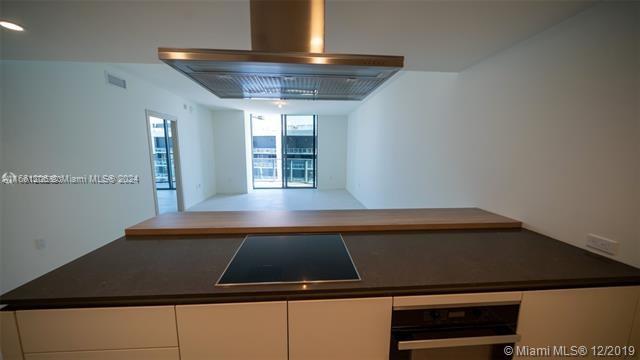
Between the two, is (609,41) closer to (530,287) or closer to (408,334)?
(530,287)

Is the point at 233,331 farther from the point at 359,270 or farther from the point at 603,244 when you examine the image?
the point at 603,244

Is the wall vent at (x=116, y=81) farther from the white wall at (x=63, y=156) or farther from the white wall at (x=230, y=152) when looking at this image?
the white wall at (x=230, y=152)

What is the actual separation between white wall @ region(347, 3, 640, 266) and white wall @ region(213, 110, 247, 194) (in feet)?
19.2

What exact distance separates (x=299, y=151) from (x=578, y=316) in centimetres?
725

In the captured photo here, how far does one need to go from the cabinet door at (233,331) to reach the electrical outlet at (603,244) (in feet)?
5.26

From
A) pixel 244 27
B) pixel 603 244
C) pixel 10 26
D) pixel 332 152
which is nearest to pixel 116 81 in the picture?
pixel 10 26

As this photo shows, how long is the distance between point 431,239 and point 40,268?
3.95 metres

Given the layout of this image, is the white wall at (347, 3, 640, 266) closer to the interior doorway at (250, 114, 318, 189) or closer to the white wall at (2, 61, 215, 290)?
the white wall at (2, 61, 215, 290)

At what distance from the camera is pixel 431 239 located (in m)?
1.34

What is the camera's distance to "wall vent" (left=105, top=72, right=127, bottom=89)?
2.97 m

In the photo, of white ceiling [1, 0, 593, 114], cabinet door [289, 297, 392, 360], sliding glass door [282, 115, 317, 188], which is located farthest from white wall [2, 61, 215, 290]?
sliding glass door [282, 115, 317, 188]

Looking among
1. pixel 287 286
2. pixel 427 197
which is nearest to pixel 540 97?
pixel 427 197

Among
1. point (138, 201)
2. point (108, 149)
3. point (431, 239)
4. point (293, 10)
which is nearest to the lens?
point (293, 10)

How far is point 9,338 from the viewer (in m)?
0.80
